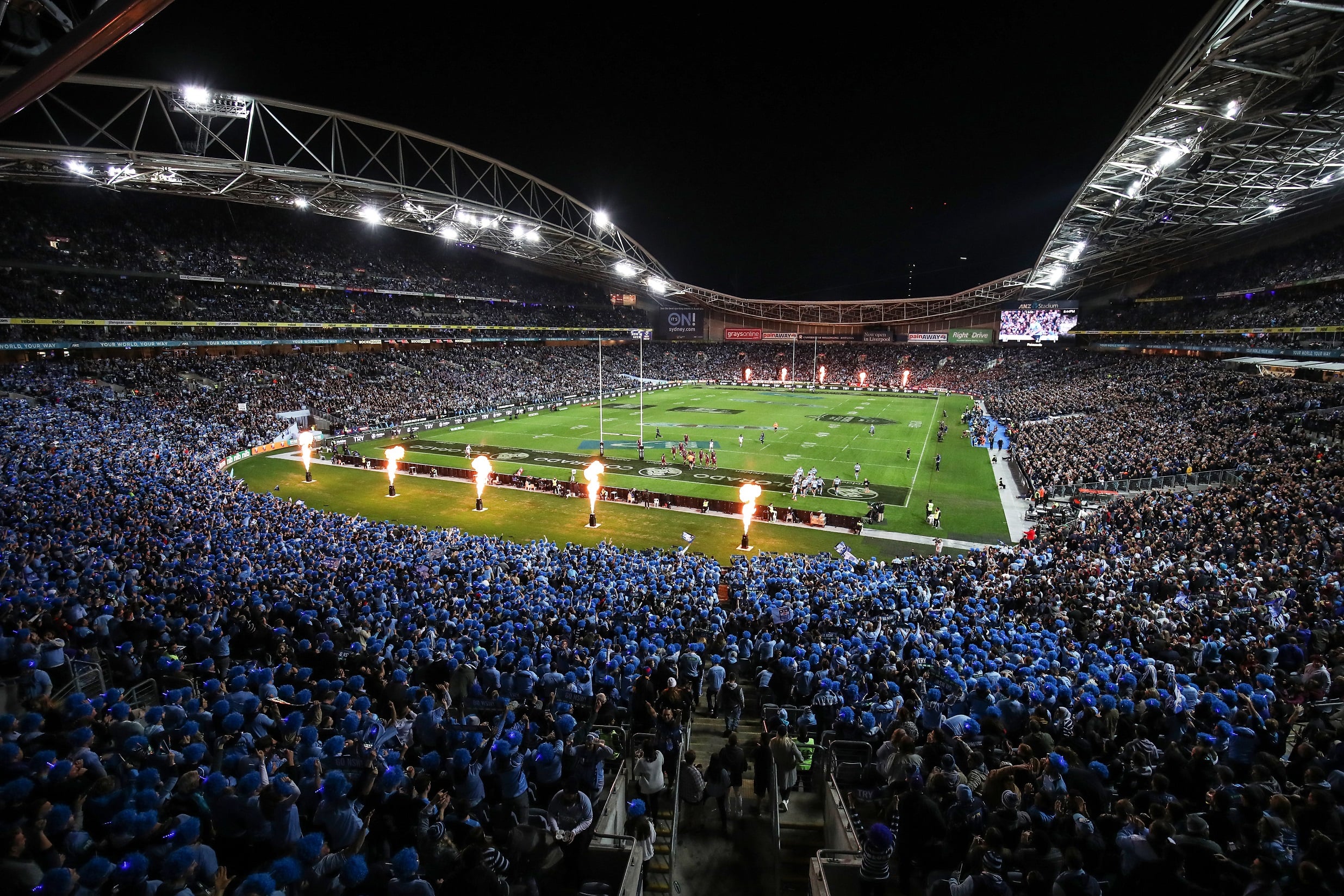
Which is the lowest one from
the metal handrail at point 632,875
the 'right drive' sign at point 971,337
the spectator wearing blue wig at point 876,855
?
the metal handrail at point 632,875

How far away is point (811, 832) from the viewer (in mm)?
7660

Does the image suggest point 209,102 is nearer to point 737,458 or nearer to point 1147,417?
point 737,458

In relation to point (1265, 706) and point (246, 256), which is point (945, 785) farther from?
point (246, 256)

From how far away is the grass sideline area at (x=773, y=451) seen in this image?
30656 millimetres

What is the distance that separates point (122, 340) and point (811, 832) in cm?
5811

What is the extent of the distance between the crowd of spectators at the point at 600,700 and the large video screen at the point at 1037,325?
72.3m

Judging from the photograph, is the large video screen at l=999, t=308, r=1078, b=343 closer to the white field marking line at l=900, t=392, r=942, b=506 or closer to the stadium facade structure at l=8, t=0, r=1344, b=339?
the stadium facade structure at l=8, t=0, r=1344, b=339

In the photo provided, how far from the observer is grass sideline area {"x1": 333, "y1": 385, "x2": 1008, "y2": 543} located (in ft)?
101

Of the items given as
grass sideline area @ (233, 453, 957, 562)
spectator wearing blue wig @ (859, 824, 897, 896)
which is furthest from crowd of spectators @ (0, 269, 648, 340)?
spectator wearing blue wig @ (859, 824, 897, 896)

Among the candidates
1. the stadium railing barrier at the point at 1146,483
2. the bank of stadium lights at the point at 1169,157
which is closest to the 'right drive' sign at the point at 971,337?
the bank of stadium lights at the point at 1169,157

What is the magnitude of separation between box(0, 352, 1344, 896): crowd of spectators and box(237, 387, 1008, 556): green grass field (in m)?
9.73

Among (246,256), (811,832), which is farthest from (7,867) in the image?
(246,256)

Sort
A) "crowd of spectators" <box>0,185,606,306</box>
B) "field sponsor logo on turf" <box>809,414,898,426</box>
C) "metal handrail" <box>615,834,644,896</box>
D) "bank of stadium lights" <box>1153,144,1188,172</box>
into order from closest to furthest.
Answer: "metal handrail" <box>615,834,644,896</box> < "bank of stadium lights" <box>1153,144,1188,172</box> < "crowd of spectators" <box>0,185,606,306</box> < "field sponsor logo on turf" <box>809,414,898,426</box>

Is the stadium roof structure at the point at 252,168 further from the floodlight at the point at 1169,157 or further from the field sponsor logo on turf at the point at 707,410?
the floodlight at the point at 1169,157
